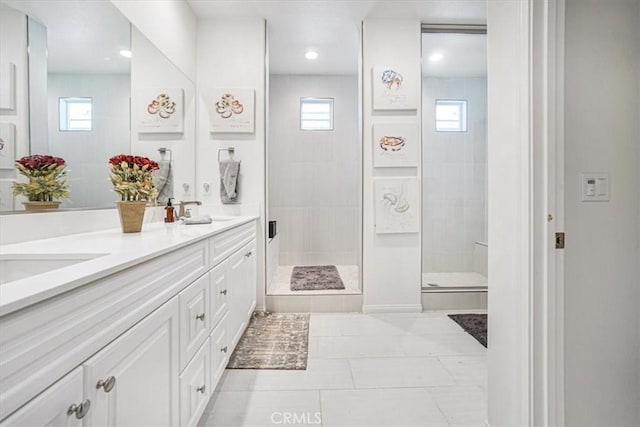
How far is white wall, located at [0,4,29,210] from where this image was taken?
47.4 inches

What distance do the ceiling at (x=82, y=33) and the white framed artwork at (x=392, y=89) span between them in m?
1.97

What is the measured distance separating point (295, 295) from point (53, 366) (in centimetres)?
252

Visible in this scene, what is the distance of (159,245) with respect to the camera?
1.12 m

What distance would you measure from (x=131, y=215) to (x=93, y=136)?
0.47 metres

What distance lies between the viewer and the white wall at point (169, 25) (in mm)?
2096

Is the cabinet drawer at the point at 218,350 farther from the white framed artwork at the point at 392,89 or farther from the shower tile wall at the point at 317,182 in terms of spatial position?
the shower tile wall at the point at 317,182

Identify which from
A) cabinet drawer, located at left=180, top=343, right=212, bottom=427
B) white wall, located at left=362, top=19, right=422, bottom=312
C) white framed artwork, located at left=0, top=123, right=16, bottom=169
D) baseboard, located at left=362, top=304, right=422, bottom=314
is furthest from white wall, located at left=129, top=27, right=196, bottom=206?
baseboard, located at left=362, top=304, right=422, bottom=314

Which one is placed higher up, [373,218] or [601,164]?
[601,164]

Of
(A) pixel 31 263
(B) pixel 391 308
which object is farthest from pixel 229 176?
(A) pixel 31 263

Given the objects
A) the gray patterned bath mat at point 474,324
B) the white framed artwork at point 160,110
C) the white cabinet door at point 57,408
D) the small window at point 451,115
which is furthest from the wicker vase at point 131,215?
the small window at point 451,115

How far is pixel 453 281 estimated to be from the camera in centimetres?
336

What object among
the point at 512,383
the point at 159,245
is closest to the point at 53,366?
the point at 159,245

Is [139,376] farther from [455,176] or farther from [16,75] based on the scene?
[455,176]

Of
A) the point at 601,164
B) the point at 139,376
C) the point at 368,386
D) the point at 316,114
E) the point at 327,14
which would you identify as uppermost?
the point at 327,14
